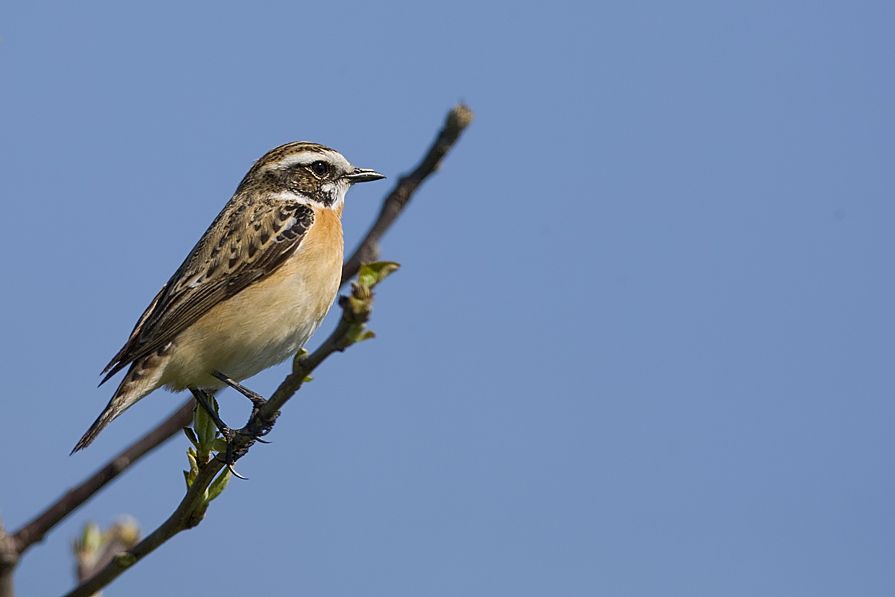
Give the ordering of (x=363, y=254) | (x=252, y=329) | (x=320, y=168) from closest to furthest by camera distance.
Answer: (x=363, y=254) < (x=252, y=329) < (x=320, y=168)

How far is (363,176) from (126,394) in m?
2.81

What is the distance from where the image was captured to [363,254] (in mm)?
3486

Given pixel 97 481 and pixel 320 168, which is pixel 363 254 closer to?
pixel 97 481

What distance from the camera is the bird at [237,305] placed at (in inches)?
279

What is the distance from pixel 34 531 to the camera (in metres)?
2.79

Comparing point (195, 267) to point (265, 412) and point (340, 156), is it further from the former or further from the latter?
point (265, 412)

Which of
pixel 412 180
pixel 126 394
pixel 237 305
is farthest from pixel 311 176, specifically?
pixel 412 180

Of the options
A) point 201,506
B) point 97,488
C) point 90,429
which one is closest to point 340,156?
point 90,429

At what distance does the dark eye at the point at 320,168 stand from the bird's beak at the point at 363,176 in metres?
0.17

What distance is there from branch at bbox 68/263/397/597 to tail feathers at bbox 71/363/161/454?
247cm

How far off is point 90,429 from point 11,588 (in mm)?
3865

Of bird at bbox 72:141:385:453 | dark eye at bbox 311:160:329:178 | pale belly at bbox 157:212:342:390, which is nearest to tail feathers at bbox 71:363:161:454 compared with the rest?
bird at bbox 72:141:385:453

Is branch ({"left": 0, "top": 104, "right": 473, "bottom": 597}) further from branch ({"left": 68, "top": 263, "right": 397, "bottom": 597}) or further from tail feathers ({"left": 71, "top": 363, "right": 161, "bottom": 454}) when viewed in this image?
tail feathers ({"left": 71, "top": 363, "right": 161, "bottom": 454})

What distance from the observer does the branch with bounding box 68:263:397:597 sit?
10.1 feet
